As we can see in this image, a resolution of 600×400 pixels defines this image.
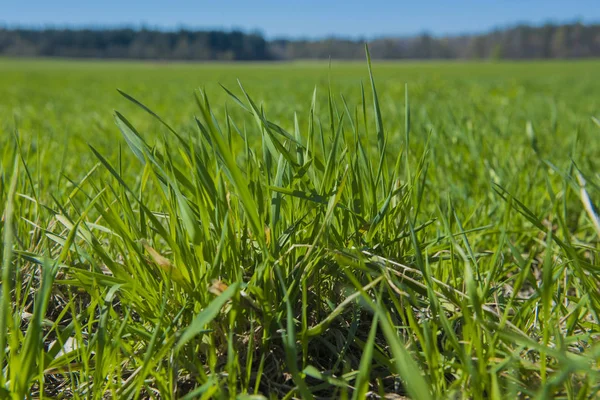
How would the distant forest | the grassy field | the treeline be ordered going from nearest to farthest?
the grassy field < the distant forest < the treeline

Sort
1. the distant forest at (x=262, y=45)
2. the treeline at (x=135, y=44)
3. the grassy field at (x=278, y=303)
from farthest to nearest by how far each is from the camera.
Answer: the treeline at (x=135, y=44), the distant forest at (x=262, y=45), the grassy field at (x=278, y=303)

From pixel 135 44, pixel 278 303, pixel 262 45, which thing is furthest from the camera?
pixel 262 45

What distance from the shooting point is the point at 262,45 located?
4924 inches

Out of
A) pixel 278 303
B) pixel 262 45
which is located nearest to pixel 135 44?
pixel 262 45

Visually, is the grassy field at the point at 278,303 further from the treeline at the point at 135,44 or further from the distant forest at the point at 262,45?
the treeline at the point at 135,44

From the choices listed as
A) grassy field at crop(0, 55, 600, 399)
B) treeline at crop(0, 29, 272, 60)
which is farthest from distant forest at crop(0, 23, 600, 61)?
grassy field at crop(0, 55, 600, 399)

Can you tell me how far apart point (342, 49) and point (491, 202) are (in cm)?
11072

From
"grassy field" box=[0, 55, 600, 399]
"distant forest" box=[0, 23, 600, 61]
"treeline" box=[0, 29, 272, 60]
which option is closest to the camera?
"grassy field" box=[0, 55, 600, 399]

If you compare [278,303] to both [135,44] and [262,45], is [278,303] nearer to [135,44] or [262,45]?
[135,44]

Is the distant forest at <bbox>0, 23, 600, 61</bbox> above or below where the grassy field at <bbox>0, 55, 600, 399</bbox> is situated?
above

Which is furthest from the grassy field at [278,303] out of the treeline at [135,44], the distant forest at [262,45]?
A: the treeline at [135,44]

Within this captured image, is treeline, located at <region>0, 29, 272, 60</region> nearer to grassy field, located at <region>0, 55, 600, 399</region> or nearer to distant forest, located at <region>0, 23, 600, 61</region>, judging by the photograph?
distant forest, located at <region>0, 23, 600, 61</region>

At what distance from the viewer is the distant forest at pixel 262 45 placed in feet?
352

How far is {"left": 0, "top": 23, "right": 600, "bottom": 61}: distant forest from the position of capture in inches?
4222
